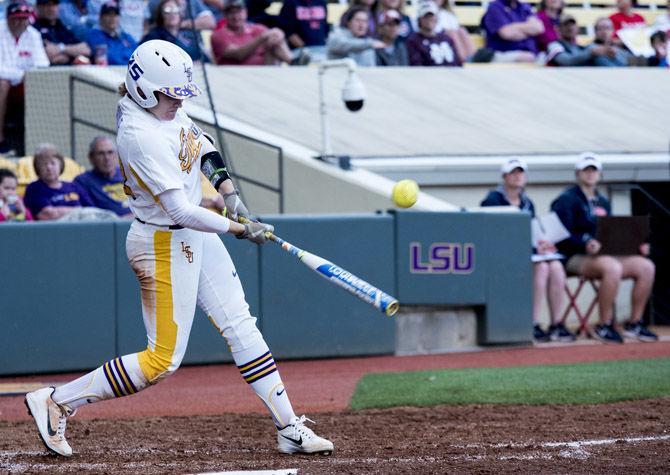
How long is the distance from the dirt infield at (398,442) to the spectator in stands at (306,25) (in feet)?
27.5

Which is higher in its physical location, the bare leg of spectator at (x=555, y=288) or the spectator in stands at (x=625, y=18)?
the spectator in stands at (x=625, y=18)

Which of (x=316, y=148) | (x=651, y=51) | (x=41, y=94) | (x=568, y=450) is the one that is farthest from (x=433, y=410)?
(x=651, y=51)

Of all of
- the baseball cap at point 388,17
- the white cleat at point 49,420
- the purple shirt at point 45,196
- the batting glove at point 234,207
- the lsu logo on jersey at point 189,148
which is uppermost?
A: the baseball cap at point 388,17

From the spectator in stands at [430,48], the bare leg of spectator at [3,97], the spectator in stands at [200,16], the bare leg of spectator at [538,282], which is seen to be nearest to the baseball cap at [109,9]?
the spectator in stands at [200,16]

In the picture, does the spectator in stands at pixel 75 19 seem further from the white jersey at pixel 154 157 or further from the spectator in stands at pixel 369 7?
the white jersey at pixel 154 157

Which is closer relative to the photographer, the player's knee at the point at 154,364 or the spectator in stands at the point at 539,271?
the player's knee at the point at 154,364

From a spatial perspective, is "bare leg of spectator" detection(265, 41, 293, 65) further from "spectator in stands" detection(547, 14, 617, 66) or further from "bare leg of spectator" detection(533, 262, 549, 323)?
"bare leg of spectator" detection(533, 262, 549, 323)

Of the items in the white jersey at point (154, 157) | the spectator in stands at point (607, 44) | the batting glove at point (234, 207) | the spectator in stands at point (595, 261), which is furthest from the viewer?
the spectator in stands at point (607, 44)

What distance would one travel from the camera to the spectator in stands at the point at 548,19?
16625 mm

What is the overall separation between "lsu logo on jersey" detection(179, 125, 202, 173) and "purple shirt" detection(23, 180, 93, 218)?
4.57m

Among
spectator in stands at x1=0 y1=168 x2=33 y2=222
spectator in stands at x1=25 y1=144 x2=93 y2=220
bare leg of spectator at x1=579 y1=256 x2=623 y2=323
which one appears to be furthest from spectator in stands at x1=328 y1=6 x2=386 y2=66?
spectator in stands at x1=0 y1=168 x2=33 y2=222

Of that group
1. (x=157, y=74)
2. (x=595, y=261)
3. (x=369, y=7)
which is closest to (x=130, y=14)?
(x=369, y=7)

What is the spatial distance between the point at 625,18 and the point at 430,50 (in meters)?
3.93

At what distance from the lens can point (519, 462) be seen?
5355mm
